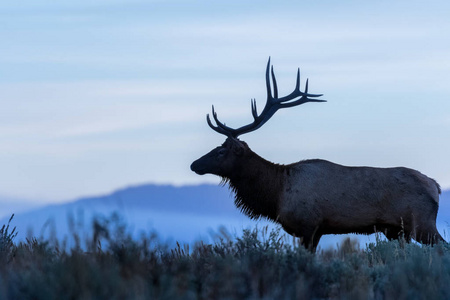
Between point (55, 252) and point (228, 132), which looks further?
point (228, 132)

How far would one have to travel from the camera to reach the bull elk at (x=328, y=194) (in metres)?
11.5

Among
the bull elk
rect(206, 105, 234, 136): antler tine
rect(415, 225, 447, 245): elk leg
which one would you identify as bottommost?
rect(415, 225, 447, 245): elk leg

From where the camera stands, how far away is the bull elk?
11.5 m

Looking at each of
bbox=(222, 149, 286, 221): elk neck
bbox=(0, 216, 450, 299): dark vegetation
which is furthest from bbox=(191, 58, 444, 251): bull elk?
bbox=(0, 216, 450, 299): dark vegetation

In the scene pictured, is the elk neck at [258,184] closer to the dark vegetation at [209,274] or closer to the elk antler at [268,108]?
the elk antler at [268,108]

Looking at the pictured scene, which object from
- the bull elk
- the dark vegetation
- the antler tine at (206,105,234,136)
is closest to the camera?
the dark vegetation

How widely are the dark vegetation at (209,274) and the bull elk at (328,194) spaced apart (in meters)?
3.10

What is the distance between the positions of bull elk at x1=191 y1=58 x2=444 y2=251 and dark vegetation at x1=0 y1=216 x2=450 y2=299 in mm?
3099

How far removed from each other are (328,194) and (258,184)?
4.30 feet

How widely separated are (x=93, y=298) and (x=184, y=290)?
814 mm

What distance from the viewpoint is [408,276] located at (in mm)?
7141

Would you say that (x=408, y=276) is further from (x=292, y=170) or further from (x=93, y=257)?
(x=292, y=170)

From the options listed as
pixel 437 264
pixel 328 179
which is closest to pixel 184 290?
pixel 437 264

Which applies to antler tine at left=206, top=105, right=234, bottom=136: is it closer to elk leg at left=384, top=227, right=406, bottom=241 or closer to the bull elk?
the bull elk
